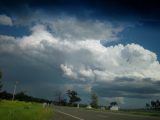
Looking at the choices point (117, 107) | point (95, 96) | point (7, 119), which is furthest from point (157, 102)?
point (7, 119)

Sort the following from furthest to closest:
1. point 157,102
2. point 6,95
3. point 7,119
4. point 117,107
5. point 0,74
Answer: point 6,95 → point 157,102 → point 0,74 → point 117,107 → point 7,119

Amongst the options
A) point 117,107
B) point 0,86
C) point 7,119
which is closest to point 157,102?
point 117,107

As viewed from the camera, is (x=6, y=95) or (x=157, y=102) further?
(x=6, y=95)

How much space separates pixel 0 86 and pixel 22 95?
231ft

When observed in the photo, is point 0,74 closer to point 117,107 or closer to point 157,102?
point 117,107

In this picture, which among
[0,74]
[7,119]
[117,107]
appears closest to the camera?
[7,119]

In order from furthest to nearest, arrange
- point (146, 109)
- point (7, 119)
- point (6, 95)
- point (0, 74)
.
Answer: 1. point (6, 95)
2. point (0, 74)
3. point (146, 109)
4. point (7, 119)

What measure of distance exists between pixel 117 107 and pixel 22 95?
10755cm

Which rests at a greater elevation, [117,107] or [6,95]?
[6,95]

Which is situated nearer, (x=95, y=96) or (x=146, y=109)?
(x=146, y=109)

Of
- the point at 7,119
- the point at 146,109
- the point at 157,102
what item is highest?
the point at 157,102

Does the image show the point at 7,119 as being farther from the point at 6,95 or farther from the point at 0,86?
the point at 6,95

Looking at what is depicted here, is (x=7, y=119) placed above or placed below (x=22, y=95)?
below

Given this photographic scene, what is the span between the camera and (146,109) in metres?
77.0
